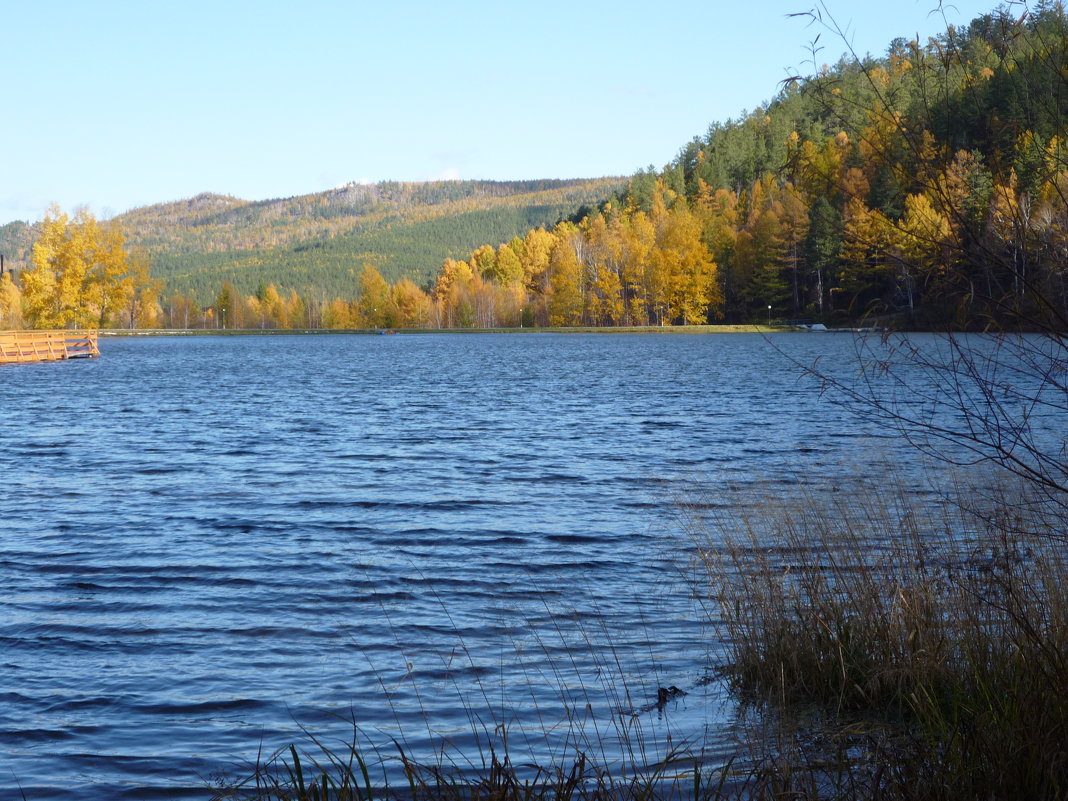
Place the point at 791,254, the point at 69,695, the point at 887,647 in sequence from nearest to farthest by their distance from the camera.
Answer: the point at 887,647 → the point at 69,695 → the point at 791,254

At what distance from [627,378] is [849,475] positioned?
2875 cm

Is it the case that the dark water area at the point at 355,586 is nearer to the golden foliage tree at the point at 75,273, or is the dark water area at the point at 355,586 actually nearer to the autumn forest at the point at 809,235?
the autumn forest at the point at 809,235

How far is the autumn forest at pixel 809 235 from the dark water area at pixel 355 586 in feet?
8.95

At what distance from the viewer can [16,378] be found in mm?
49469

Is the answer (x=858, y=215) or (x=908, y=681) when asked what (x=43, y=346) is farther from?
(x=858, y=215)

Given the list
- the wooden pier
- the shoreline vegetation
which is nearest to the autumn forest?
the shoreline vegetation

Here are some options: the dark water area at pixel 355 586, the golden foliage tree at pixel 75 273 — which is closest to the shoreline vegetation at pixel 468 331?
the golden foliage tree at pixel 75 273

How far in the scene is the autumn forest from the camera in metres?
3.96

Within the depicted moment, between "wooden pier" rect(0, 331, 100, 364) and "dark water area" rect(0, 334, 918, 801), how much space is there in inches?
1547

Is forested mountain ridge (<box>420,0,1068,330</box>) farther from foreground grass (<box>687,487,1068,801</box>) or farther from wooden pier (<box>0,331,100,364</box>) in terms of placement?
wooden pier (<box>0,331,100,364</box>)

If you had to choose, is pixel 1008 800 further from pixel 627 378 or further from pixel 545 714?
pixel 627 378

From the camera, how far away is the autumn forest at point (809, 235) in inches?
156

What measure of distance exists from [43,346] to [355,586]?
6432cm

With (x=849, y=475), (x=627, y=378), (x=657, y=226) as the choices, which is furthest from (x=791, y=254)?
(x=849, y=475)
